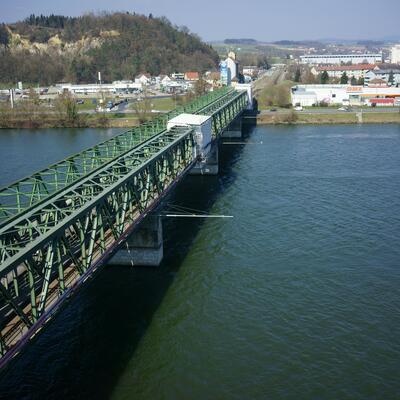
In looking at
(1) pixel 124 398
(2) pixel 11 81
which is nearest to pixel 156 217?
(1) pixel 124 398

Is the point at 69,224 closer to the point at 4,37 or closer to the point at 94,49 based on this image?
the point at 94,49

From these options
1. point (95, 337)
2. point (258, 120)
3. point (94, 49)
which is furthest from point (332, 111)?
point (94, 49)

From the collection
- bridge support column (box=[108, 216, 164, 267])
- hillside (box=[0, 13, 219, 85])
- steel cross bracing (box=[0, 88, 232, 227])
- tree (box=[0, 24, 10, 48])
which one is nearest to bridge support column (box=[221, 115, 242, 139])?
steel cross bracing (box=[0, 88, 232, 227])

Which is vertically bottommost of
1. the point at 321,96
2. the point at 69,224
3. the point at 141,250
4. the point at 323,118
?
the point at 141,250

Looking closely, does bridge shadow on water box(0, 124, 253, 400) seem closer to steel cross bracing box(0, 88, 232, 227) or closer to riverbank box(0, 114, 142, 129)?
steel cross bracing box(0, 88, 232, 227)

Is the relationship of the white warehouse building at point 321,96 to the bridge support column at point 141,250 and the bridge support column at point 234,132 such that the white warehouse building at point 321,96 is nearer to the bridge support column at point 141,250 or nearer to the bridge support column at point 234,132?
the bridge support column at point 234,132

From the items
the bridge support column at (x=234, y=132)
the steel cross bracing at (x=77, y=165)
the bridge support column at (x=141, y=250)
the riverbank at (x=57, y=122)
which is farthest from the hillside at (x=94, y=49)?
the bridge support column at (x=141, y=250)

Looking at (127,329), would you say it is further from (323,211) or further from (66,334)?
(323,211)
